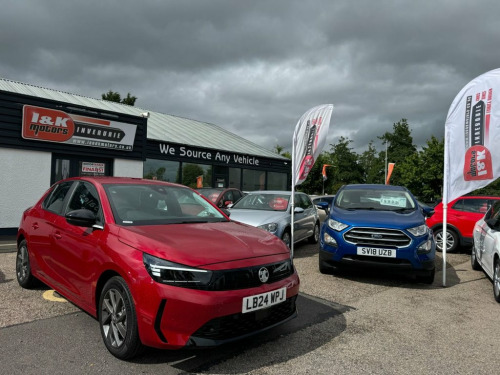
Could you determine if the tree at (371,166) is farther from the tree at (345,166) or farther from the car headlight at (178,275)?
the car headlight at (178,275)

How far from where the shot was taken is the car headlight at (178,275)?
2801 mm

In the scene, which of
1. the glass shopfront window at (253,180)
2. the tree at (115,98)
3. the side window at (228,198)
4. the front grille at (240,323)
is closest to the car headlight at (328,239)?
the front grille at (240,323)

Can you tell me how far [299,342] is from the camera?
139 inches

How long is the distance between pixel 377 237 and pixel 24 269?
5.03 metres

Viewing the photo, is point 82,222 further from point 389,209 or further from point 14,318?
point 389,209

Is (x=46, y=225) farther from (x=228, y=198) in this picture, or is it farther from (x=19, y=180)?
(x=228, y=198)

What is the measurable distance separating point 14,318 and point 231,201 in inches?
315

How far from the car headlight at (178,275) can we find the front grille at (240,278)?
0.07 meters

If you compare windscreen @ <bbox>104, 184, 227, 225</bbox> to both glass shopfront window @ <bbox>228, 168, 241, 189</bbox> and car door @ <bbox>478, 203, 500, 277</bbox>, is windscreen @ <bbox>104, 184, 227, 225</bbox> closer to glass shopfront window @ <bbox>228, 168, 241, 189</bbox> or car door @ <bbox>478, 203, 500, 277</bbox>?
car door @ <bbox>478, 203, 500, 277</bbox>

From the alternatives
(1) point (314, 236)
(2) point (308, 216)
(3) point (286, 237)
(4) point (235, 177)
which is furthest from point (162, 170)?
(3) point (286, 237)

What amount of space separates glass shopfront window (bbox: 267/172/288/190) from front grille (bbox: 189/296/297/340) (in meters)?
18.7

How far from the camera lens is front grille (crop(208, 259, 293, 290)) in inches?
112

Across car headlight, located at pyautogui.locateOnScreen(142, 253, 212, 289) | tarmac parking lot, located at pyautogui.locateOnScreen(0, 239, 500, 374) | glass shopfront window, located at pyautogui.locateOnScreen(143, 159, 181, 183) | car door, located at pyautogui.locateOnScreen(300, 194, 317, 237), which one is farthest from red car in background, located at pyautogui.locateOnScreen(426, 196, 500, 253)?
glass shopfront window, located at pyautogui.locateOnScreen(143, 159, 181, 183)

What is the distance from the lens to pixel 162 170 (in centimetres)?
1590
